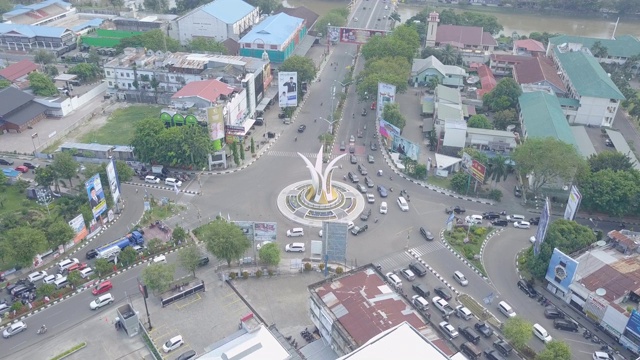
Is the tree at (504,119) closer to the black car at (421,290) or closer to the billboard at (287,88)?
the billboard at (287,88)

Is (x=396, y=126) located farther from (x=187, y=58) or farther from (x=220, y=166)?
(x=187, y=58)

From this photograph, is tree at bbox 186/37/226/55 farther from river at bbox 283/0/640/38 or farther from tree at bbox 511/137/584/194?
tree at bbox 511/137/584/194

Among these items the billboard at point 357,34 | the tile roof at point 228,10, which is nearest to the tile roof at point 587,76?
the billboard at point 357,34

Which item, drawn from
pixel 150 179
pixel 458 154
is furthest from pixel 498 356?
pixel 150 179

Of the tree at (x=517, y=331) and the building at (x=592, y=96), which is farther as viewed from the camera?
the building at (x=592, y=96)

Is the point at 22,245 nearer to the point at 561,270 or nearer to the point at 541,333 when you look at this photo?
the point at 541,333

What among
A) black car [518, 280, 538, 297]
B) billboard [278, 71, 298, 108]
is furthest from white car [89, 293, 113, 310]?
billboard [278, 71, 298, 108]
